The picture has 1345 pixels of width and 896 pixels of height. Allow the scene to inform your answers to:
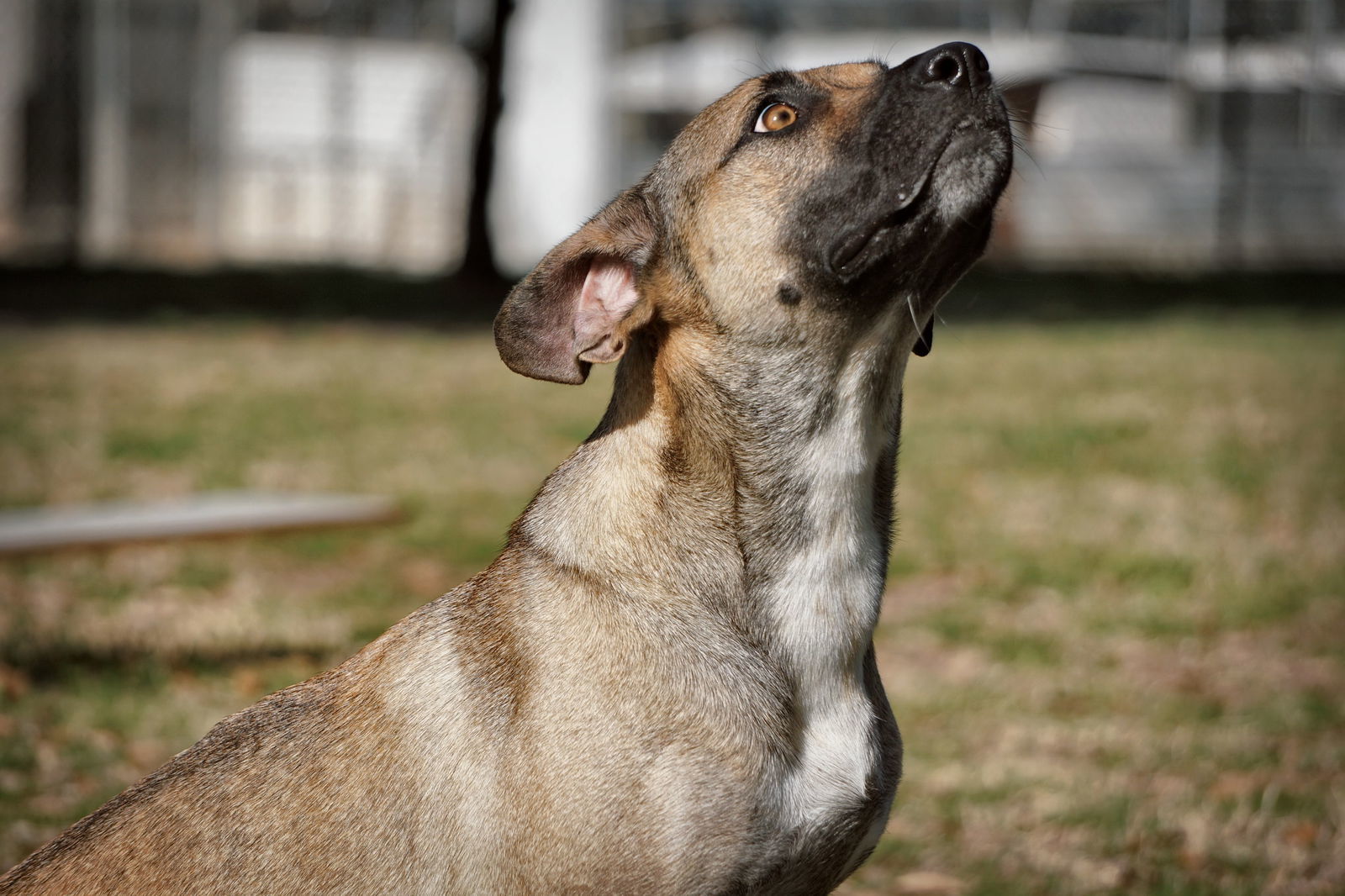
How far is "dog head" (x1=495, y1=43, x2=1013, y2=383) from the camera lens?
10.5 ft

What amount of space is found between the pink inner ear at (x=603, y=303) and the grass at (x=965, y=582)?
6.85 ft

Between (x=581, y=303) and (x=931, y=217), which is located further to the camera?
(x=581, y=303)

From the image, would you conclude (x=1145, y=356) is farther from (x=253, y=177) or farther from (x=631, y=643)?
(x=253, y=177)

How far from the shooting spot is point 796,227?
3.24 metres

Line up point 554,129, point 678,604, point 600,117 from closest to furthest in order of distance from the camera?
1. point 678,604
2. point 554,129
3. point 600,117

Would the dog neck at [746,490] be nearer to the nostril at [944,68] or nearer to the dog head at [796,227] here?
the dog head at [796,227]

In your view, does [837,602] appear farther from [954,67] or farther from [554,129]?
[554,129]

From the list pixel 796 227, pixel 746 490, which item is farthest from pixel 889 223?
pixel 746 490

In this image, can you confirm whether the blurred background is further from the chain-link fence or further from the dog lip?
the dog lip

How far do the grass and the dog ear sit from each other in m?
2.09

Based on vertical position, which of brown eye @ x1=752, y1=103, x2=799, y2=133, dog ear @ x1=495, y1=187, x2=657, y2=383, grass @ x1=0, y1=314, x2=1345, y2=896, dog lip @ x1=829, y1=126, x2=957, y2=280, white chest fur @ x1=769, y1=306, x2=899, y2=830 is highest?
brown eye @ x1=752, y1=103, x2=799, y2=133

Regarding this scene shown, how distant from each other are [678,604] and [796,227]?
0.90 m

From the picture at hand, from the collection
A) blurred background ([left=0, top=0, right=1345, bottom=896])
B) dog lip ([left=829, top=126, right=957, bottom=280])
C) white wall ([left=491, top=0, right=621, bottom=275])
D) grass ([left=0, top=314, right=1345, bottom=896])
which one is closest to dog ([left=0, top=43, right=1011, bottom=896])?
dog lip ([left=829, top=126, right=957, bottom=280])

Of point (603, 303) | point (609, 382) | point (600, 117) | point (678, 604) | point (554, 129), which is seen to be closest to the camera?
point (678, 604)
